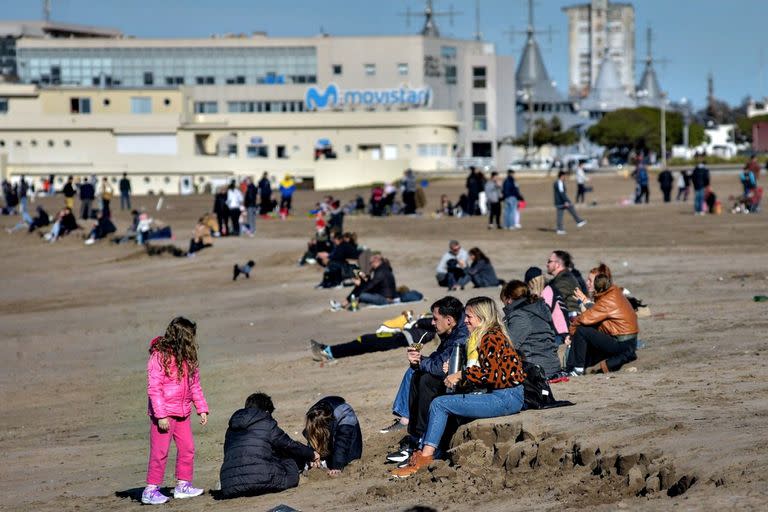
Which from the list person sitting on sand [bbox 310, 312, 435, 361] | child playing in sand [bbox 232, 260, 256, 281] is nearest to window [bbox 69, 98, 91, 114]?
child playing in sand [bbox 232, 260, 256, 281]

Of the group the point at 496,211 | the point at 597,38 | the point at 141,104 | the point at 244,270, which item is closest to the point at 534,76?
the point at 141,104

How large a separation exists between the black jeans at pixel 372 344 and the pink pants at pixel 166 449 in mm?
6015

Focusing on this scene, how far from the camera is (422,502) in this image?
9.09 m

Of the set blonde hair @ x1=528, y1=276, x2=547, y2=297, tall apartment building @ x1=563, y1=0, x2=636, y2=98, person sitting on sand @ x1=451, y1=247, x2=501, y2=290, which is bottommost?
person sitting on sand @ x1=451, y1=247, x2=501, y2=290

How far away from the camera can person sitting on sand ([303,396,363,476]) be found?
1061 cm

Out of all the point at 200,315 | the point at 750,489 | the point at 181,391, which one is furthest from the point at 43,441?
the point at 200,315

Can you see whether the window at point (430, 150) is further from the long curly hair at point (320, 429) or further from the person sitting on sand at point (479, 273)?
the long curly hair at point (320, 429)

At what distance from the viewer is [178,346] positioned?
10000 mm

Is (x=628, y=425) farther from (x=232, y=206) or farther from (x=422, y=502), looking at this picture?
(x=232, y=206)

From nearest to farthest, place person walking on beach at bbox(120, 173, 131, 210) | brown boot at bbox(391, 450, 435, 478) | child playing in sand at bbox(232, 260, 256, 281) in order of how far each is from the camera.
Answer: brown boot at bbox(391, 450, 435, 478) → child playing in sand at bbox(232, 260, 256, 281) → person walking on beach at bbox(120, 173, 131, 210)

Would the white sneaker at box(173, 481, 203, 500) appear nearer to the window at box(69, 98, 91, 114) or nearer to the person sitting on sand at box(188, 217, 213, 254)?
the person sitting on sand at box(188, 217, 213, 254)

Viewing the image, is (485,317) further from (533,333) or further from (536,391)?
(533,333)

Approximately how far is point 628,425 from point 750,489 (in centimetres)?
203

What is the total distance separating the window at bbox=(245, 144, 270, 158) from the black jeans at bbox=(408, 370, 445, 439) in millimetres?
77035
